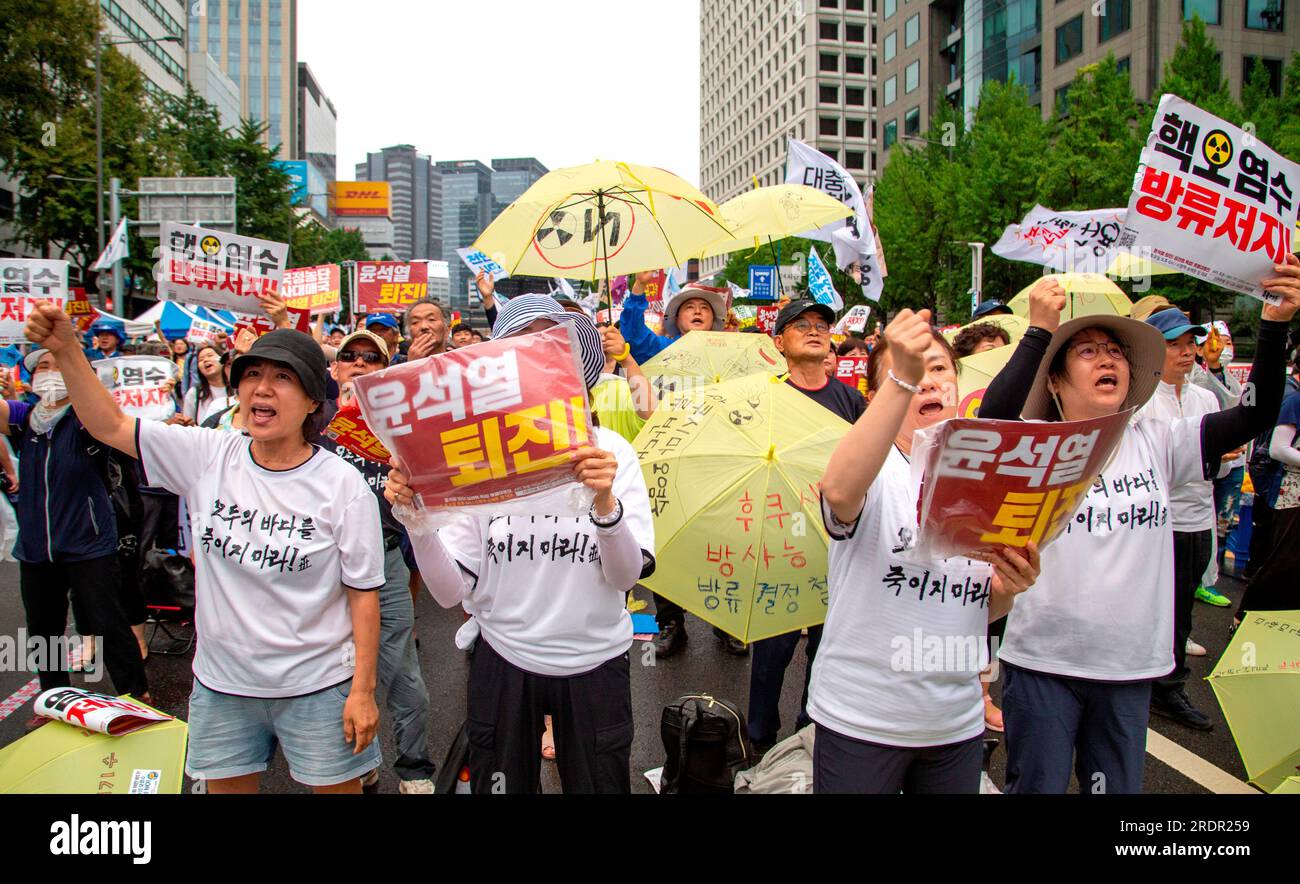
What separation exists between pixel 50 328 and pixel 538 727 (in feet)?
6.18

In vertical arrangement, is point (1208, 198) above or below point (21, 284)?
below

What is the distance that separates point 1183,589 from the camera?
4.90 meters

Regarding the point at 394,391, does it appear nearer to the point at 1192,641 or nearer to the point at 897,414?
the point at 897,414

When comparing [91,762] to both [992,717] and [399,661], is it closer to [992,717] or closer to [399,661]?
[399,661]

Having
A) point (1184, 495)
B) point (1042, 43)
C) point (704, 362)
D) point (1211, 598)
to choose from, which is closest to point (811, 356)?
point (704, 362)

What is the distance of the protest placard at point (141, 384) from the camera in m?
5.23

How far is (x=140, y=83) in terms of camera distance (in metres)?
33.7

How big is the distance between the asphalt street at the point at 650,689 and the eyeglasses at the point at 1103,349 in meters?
2.28

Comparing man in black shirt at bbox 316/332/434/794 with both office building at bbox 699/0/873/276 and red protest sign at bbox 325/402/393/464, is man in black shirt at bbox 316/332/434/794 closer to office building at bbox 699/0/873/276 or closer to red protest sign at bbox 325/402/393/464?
red protest sign at bbox 325/402/393/464

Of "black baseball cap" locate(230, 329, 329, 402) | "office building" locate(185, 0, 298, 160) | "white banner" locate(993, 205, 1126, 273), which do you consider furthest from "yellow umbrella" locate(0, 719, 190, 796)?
"office building" locate(185, 0, 298, 160)

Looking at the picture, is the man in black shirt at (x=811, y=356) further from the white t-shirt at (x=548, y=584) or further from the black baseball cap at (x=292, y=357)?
the black baseball cap at (x=292, y=357)

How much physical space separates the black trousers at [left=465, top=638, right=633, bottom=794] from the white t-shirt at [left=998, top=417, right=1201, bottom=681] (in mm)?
1287

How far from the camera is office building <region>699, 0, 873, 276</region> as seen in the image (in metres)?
82.0
